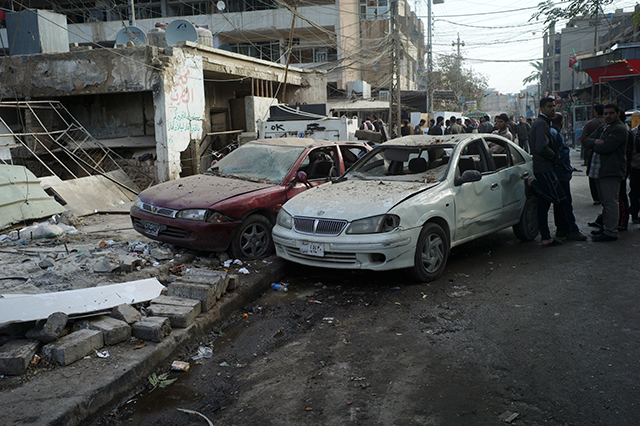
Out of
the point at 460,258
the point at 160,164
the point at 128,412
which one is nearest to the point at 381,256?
the point at 460,258

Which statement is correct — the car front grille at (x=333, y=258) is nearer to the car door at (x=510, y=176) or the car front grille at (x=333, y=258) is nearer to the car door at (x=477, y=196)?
the car door at (x=477, y=196)

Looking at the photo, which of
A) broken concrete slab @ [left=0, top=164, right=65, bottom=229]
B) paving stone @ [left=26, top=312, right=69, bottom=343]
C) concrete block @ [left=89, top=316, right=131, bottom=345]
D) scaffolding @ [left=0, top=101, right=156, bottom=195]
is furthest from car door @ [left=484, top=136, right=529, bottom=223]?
scaffolding @ [left=0, top=101, right=156, bottom=195]

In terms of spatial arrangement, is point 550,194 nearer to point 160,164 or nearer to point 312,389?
point 312,389

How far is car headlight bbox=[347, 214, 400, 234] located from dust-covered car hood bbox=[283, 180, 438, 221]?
0.05 meters

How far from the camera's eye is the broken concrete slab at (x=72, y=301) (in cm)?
398

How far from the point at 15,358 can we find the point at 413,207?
3.72 meters

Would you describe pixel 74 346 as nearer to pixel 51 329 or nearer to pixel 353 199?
pixel 51 329

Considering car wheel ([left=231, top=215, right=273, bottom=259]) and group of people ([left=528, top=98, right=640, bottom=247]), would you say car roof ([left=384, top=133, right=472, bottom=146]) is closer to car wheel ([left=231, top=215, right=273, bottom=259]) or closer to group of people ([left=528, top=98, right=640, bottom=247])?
group of people ([left=528, top=98, right=640, bottom=247])

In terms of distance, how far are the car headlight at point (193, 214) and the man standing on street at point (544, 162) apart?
14.3 ft

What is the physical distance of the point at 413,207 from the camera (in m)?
5.44

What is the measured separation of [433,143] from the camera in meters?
6.62

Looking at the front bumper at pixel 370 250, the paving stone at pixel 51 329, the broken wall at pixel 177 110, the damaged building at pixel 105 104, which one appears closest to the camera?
the paving stone at pixel 51 329

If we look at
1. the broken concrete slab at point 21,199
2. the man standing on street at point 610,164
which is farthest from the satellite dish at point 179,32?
the man standing on street at point 610,164

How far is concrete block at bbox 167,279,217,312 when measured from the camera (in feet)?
15.6
